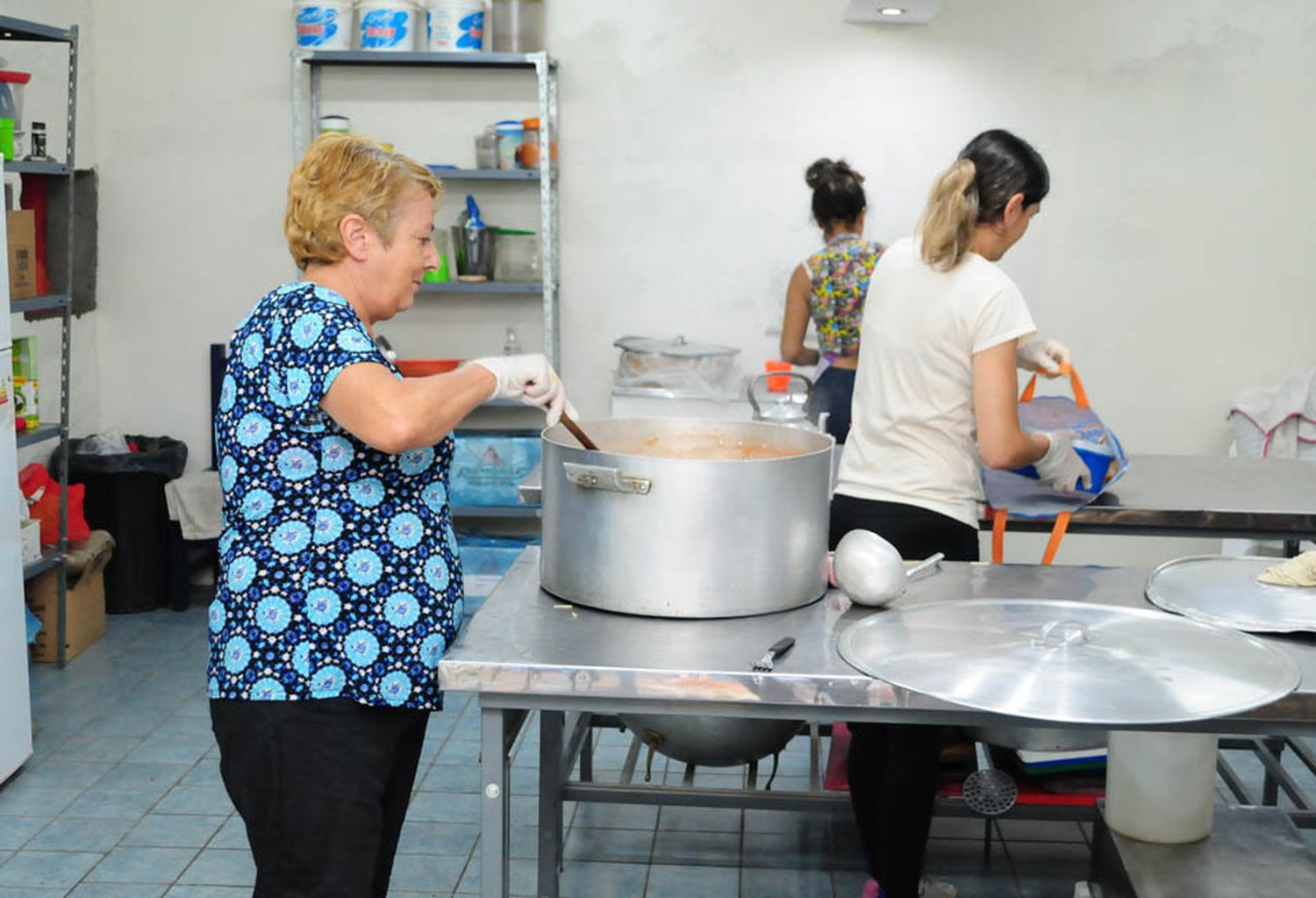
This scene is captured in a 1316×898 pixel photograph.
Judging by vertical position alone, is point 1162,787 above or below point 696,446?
below

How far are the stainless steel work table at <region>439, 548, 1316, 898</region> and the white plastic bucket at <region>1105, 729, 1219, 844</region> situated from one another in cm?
49

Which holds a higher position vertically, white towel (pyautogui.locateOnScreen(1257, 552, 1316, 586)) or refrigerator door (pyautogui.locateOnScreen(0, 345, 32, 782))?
white towel (pyautogui.locateOnScreen(1257, 552, 1316, 586))

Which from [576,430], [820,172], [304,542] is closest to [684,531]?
[576,430]

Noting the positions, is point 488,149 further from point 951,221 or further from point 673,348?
point 951,221

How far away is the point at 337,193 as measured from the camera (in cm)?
183

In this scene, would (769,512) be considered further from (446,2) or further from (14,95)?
(446,2)

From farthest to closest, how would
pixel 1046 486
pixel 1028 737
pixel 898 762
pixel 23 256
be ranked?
pixel 23 256 < pixel 1046 486 < pixel 1028 737 < pixel 898 762

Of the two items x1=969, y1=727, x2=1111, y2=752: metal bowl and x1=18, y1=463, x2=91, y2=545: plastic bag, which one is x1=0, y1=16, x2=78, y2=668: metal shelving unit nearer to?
x1=18, y1=463, x2=91, y2=545: plastic bag

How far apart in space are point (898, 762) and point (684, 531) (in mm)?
732

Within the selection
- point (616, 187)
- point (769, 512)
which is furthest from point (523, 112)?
point (769, 512)

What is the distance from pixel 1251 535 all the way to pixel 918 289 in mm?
1123

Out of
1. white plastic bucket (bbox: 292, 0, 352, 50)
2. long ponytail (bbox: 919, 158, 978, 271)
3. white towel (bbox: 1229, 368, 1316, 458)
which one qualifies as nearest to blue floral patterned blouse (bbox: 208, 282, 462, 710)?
long ponytail (bbox: 919, 158, 978, 271)

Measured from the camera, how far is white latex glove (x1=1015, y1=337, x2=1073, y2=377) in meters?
2.62

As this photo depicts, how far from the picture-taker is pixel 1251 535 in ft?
9.95
